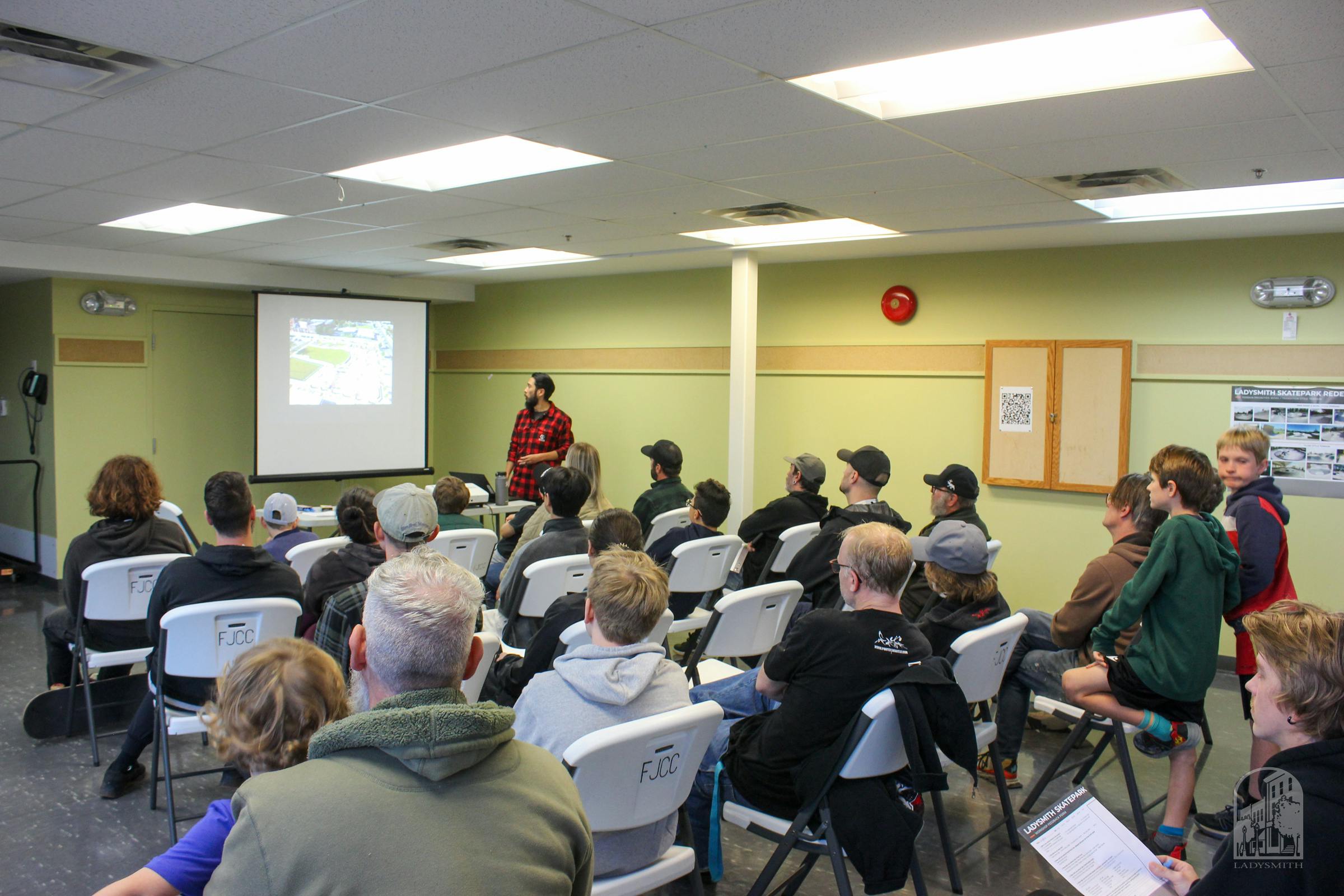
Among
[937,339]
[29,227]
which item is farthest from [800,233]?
[29,227]

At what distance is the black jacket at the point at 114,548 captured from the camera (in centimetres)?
386

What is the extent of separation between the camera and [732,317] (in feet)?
21.5

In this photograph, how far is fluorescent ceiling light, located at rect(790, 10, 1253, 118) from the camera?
254 cm

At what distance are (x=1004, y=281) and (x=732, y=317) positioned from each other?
1.83 metres

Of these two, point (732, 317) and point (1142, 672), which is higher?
point (732, 317)

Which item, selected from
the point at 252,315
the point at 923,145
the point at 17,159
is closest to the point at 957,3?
the point at 923,145

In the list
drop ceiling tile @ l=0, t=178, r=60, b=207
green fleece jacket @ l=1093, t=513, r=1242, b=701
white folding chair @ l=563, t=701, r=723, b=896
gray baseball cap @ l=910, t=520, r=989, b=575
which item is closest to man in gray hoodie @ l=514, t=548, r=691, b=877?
white folding chair @ l=563, t=701, r=723, b=896

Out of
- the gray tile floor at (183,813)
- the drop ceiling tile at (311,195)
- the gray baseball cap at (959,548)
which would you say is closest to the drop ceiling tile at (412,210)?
the drop ceiling tile at (311,195)

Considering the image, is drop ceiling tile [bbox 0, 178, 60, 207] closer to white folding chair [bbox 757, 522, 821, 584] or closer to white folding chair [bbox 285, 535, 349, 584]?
white folding chair [bbox 285, 535, 349, 584]

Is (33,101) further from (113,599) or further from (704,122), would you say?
(704,122)

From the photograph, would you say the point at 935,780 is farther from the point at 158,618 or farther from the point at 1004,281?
the point at 1004,281

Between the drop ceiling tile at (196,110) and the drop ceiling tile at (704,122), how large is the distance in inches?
33.4

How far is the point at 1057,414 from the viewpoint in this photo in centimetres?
591

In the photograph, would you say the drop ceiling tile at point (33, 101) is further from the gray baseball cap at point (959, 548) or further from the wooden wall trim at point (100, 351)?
the wooden wall trim at point (100, 351)
